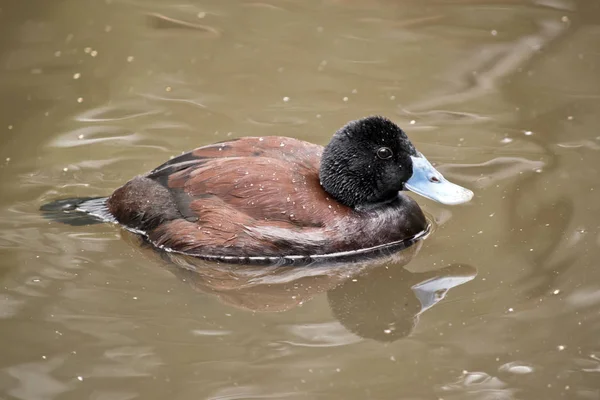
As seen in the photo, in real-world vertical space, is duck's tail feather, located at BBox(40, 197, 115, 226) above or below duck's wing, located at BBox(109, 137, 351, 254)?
below

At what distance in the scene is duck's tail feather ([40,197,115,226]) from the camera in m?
6.37

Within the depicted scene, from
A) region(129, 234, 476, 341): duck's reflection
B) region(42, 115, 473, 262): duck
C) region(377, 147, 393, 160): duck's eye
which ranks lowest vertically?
region(129, 234, 476, 341): duck's reflection

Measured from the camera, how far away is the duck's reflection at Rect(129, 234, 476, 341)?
5391mm

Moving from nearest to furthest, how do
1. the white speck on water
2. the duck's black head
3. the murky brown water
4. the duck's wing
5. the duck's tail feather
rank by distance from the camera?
the white speck on water, the murky brown water, the duck's wing, the duck's black head, the duck's tail feather

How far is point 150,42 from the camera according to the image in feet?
29.3

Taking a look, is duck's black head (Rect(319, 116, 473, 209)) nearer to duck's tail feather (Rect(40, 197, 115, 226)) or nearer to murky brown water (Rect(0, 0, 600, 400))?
murky brown water (Rect(0, 0, 600, 400))

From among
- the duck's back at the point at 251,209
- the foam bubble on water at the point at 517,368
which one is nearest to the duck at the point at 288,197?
the duck's back at the point at 251,209

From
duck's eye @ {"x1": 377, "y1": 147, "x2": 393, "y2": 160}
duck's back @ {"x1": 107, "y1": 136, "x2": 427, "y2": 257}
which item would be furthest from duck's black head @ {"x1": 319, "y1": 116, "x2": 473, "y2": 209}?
duck's back @ {"x1": 107, "y1": 136, "x2": 427, "y2": 257}

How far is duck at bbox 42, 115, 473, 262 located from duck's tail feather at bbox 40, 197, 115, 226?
0.46ft

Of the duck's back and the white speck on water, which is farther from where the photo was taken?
the duck's back

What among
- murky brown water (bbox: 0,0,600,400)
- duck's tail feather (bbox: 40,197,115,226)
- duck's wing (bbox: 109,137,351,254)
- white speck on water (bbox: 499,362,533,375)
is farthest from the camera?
duck's tail feather (bbox: 40,197,115,226)

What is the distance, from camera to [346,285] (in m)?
5.72

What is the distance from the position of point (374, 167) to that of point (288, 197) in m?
0.65

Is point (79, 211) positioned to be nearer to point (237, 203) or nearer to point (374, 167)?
point (237, 203)
